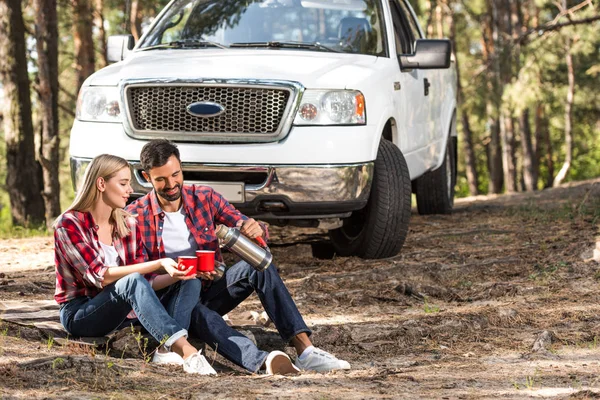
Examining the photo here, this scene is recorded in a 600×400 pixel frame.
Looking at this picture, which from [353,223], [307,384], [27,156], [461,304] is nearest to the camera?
[307,384]

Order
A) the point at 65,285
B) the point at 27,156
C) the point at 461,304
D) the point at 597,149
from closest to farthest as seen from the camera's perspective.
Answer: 1. the point at 65,285
2. the point at 461,304
3. the point at 27,156
4. the point at 597,149

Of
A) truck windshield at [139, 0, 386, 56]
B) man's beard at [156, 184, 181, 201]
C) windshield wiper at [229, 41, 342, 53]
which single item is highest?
truck windshield at [139, 0, 386, 56]

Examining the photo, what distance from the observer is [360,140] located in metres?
6.42

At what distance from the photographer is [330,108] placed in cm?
634

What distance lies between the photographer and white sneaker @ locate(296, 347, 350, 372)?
4.59 meters

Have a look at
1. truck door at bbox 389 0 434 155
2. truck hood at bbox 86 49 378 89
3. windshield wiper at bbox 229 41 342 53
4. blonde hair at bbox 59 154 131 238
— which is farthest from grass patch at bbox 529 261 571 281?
blonde hair at bbox 59 154 131 238

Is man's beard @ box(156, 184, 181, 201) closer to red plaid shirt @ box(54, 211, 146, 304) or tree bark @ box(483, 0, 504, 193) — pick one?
red plaid shirt @ box(54, 211, 146, 304)

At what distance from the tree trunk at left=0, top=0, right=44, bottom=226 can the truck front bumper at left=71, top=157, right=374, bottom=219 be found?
5.49 m

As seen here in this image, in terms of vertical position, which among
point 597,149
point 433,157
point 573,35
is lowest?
point 597,149

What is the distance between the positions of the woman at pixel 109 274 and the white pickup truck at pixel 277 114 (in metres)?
1.62

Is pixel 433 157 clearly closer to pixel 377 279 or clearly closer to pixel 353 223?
pixel 353 223

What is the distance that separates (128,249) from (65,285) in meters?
0.35

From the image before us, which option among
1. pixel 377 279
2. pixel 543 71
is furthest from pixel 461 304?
pixel 543 71

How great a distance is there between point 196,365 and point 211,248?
85cm
